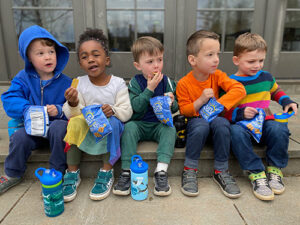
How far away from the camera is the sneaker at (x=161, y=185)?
1699mm

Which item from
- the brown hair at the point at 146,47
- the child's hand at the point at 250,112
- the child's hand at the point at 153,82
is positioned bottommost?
the child's hand at the point at 250,112

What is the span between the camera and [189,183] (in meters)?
1.76

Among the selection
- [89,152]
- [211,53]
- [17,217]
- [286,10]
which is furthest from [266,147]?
[286,10]

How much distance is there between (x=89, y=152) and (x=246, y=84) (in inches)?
53.9

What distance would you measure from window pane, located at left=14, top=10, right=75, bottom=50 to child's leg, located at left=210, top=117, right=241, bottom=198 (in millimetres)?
2552

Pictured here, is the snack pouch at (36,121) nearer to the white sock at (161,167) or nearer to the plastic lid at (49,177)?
the plastic lid at (49,177)

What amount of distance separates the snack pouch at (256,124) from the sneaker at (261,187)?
0.87 ft

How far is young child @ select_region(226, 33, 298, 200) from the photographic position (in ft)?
5.86

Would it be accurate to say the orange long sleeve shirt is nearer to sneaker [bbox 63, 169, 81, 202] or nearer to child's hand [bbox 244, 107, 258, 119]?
child's hand [bbox 244, 107, 258, 119]

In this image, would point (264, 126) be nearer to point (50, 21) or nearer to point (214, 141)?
point (214, 141)

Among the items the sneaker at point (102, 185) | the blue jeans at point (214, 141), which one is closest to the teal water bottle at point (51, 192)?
the sneaker at point (102, 185)

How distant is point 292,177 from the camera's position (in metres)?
1.98

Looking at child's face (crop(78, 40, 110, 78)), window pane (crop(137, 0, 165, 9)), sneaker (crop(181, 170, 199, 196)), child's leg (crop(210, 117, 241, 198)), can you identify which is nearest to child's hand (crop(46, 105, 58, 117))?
child's face (crop(78, 40, 110, 78))

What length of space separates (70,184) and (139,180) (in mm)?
517
